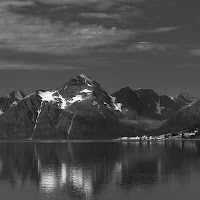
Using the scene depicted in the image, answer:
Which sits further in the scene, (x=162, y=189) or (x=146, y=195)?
(x=162, y=189)

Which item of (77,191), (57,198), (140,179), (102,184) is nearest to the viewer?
(57,198)

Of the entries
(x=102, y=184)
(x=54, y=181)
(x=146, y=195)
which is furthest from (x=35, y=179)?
(x=146, y=195)

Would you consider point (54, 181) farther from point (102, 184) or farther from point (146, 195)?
point (146, 195)

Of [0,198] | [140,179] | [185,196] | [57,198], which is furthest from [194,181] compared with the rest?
[0,198]

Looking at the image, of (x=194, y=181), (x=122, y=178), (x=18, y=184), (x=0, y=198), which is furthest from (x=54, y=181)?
(x=194, y=181)

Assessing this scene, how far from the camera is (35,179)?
19988 centimetres

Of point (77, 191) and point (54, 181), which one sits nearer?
point (77, 191)

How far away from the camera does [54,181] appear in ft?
620

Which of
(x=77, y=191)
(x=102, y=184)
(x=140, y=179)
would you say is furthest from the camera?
(x=140, y=179)

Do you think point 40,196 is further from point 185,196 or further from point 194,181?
point 194,181

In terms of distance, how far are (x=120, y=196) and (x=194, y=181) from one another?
43.9 metres

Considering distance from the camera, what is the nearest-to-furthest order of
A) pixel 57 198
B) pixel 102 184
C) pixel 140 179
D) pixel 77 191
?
pixel 57 198 → pixel 77 191 → pixel 102 184 → pixel 140 179

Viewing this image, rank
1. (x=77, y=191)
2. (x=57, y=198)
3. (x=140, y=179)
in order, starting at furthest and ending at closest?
(x=140, y=179)
(x=77, y=191)
(x=57, y=198)

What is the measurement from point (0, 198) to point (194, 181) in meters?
72.5
